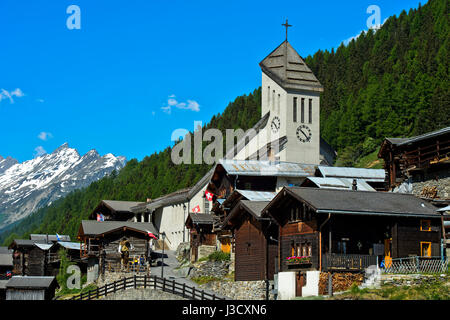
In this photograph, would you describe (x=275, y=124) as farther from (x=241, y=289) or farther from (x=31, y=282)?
(x=241, y=289)

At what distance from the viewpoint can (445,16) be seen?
139625 mm

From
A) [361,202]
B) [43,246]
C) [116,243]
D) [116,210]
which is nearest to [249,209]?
[361,202]

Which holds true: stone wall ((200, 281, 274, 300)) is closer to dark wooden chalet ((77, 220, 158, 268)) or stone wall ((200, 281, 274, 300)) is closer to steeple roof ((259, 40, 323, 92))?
dark wooden chalet ((77, 220, 158, 268))

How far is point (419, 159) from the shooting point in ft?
163

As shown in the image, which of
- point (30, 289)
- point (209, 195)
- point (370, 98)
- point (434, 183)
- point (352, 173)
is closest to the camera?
point (434, 183)

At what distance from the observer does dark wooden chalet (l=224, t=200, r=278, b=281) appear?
4488 cm

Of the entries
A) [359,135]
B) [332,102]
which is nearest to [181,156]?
[332,102]

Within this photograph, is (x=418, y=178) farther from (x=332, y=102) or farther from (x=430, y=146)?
(x=332, y=102)

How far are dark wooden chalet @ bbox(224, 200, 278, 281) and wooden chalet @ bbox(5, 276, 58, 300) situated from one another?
24.2m

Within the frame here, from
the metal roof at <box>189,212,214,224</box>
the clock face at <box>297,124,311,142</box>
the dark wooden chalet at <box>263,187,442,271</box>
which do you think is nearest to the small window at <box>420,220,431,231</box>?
the dark wooden chalet at <box>263,187,442,271</box>

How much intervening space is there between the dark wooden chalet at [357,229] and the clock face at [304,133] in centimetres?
3377

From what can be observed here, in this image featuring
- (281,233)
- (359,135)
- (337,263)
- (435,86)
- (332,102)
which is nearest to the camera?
(337,263)

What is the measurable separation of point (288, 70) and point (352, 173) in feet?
67.9

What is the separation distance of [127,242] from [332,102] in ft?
258
